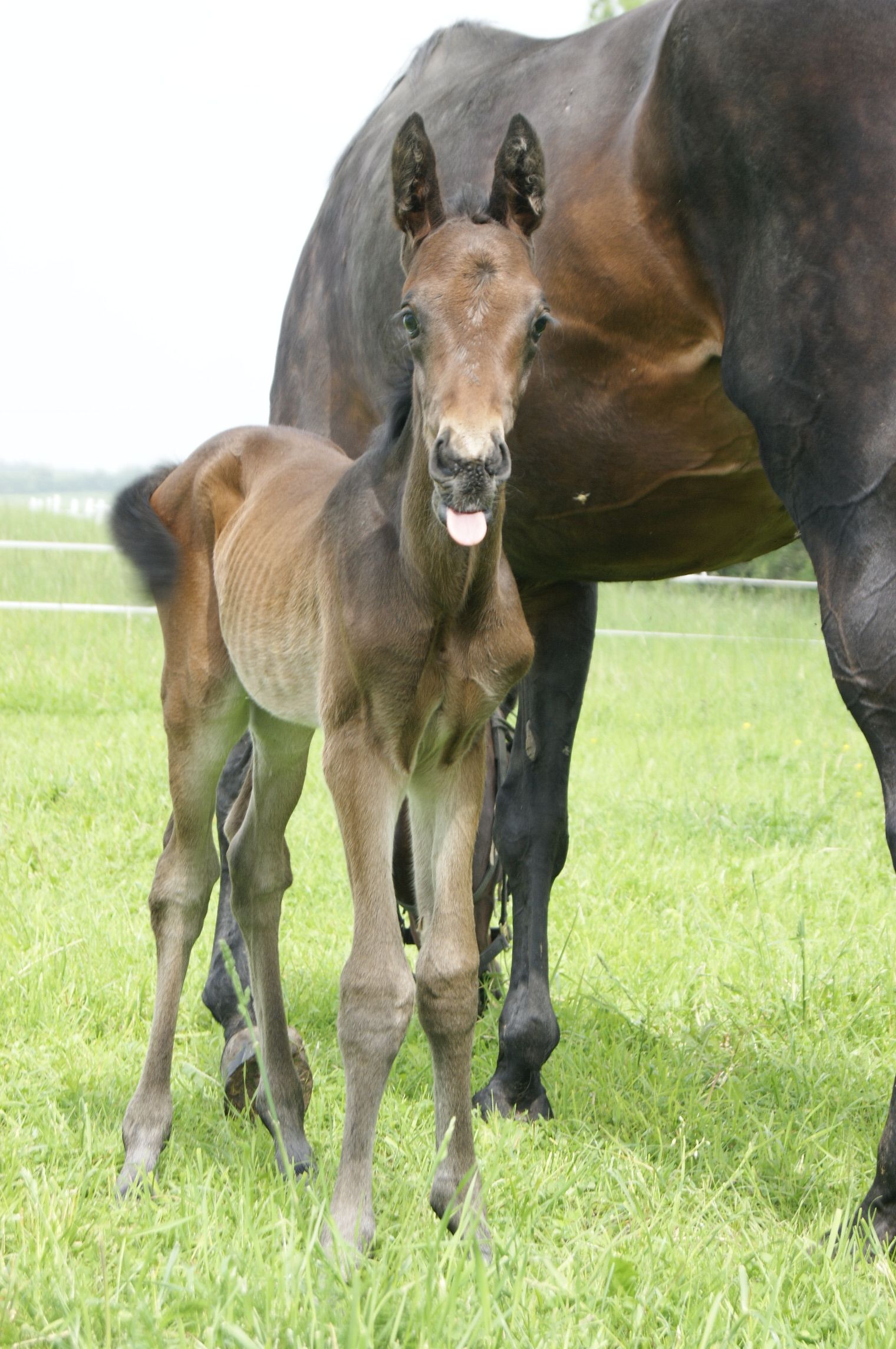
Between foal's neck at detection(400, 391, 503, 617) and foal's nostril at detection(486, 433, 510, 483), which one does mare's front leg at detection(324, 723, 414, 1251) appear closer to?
foal's neck at detection(400, 391, 503, 617)

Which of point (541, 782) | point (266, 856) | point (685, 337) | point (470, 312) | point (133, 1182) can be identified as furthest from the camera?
point (541, 782)

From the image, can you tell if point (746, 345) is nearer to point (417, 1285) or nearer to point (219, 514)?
point (219, 514)

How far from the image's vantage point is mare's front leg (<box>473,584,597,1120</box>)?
3.73m

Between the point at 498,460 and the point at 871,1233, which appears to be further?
the point at 871,1233

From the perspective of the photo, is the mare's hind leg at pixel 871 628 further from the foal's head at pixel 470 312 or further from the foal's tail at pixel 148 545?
the foal's tail at pixel 148 545

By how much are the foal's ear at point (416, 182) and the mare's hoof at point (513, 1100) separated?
2.16 metres

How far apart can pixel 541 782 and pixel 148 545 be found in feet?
4.37

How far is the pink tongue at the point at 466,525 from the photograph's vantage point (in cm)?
215

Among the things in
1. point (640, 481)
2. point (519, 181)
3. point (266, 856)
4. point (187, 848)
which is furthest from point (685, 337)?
point (187, 848)

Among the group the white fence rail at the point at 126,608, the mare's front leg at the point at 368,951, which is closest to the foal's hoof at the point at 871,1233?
the mare's front leg at the point at 368,951

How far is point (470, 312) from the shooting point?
2354mm

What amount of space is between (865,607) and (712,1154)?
1299mm

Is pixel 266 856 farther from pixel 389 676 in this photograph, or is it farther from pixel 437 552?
pixel 437 552

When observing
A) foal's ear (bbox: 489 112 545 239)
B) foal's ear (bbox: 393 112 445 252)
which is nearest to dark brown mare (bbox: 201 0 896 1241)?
foal's ear (bbox: 489 112 545 239)
